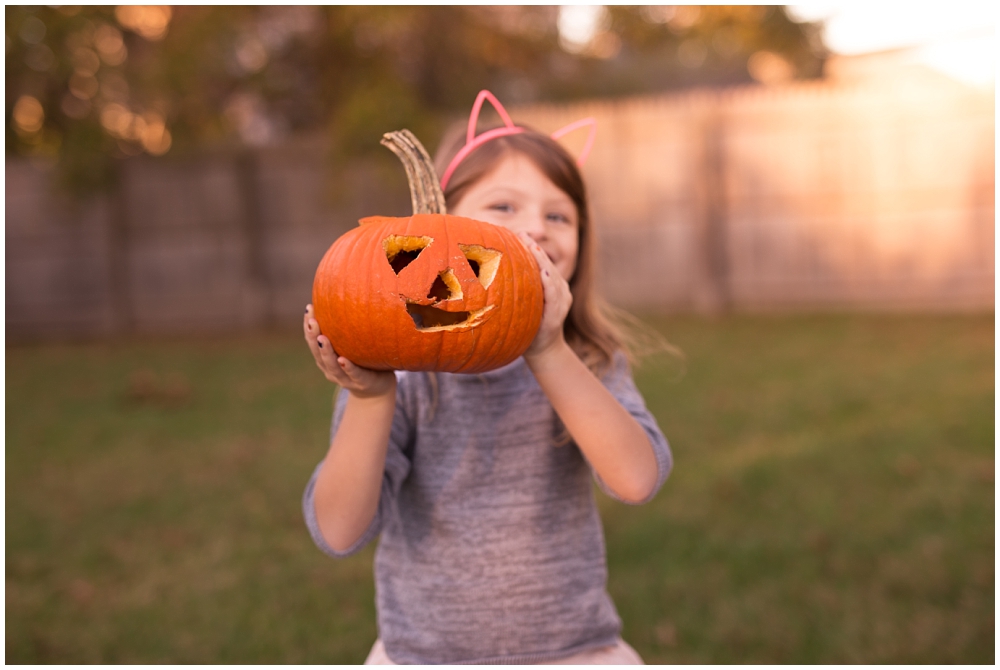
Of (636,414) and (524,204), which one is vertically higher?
(524,204)

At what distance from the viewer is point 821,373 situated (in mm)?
6422

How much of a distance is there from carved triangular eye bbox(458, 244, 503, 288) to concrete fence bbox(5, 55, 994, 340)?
20.8 feet

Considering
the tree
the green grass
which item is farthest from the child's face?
the tree

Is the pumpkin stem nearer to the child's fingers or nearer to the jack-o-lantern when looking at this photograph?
the jack-o-lantern

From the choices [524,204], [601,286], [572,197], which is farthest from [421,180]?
[601,286]

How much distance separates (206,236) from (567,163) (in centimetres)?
854

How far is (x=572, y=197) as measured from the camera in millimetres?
2164

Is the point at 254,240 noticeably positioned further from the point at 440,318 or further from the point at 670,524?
the point at 440,318

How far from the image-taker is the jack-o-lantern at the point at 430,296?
60.5 inches

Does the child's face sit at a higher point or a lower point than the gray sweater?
higher

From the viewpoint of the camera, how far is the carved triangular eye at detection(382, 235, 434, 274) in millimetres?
1591

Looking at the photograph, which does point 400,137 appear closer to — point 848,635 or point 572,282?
point 572,282

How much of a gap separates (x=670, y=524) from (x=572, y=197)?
230 centimetres

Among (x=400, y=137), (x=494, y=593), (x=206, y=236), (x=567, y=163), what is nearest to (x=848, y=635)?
(x=494, y=593)
